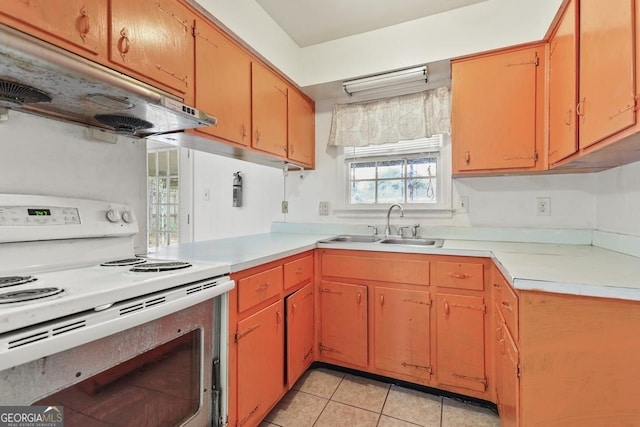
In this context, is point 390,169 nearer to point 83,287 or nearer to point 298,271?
point 298,271

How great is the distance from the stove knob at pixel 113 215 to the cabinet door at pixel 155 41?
2.00 ft

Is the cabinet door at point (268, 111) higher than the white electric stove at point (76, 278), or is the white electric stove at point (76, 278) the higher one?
the cabinet door at point (268, 111)

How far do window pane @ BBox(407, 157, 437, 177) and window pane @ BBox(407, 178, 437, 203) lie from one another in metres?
0.06

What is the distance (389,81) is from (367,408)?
2.17m

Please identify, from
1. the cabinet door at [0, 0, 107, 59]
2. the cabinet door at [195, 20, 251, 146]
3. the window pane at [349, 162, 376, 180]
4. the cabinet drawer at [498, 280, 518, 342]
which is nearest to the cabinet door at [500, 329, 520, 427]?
the cabinet drawer at [498, 280, 518, 342]

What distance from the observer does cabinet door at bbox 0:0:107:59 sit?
93 centimetres

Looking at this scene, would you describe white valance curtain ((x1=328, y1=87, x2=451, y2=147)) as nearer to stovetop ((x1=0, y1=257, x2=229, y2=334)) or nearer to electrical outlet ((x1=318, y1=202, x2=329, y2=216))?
electrical outlet ((x1=318, y1=202, x2=329, y2=216))

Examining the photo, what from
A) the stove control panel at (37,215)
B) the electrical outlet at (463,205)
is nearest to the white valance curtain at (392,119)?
the electrical outlet at (463,205)

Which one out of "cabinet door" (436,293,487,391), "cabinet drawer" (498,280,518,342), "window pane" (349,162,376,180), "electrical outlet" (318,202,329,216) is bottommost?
"cabinet door" (436,293,487,391)

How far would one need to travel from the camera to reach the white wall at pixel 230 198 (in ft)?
9.66

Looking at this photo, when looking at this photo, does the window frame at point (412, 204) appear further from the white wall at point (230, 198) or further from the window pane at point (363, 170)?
the white wall at point (230, 198)

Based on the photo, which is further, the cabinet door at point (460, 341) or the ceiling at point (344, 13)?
the ceiling at point (344, 13)

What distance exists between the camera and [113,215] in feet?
4.56

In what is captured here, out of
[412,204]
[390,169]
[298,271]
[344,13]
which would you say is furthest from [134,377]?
[344,13]
